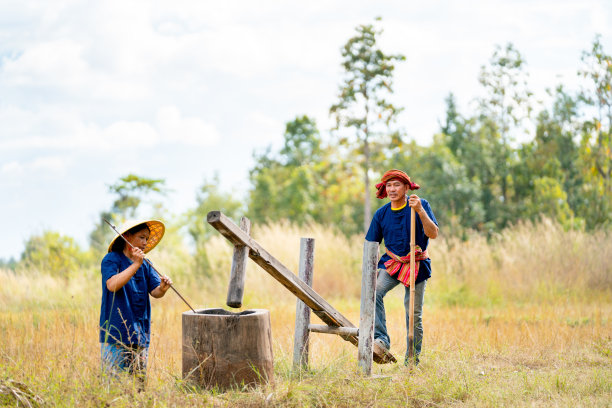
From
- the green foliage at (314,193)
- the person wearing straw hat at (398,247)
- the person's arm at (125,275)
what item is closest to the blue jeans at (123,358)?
the person's arm at (125,275)

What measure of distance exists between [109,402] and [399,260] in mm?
2938

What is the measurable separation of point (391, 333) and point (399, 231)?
2.62 meters

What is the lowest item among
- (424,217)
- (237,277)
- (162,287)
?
(162,287)

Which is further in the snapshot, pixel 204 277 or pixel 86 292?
pixel 204 277

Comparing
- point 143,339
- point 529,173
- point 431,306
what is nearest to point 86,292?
point 431,306

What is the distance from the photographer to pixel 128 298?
189 inches

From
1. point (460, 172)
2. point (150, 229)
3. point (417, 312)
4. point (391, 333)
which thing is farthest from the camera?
point (460, 172)

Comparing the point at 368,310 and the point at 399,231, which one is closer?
the point at 368,310

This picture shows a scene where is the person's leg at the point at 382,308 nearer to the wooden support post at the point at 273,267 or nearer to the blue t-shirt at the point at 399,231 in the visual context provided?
the blue t-shirt at the point at 399,231

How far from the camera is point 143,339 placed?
485 cm

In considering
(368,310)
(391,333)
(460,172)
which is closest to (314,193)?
(460,172)

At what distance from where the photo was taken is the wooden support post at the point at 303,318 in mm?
5770

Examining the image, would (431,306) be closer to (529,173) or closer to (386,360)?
(386,360)

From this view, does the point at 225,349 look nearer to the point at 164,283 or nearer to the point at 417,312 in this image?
the point at 164,283
